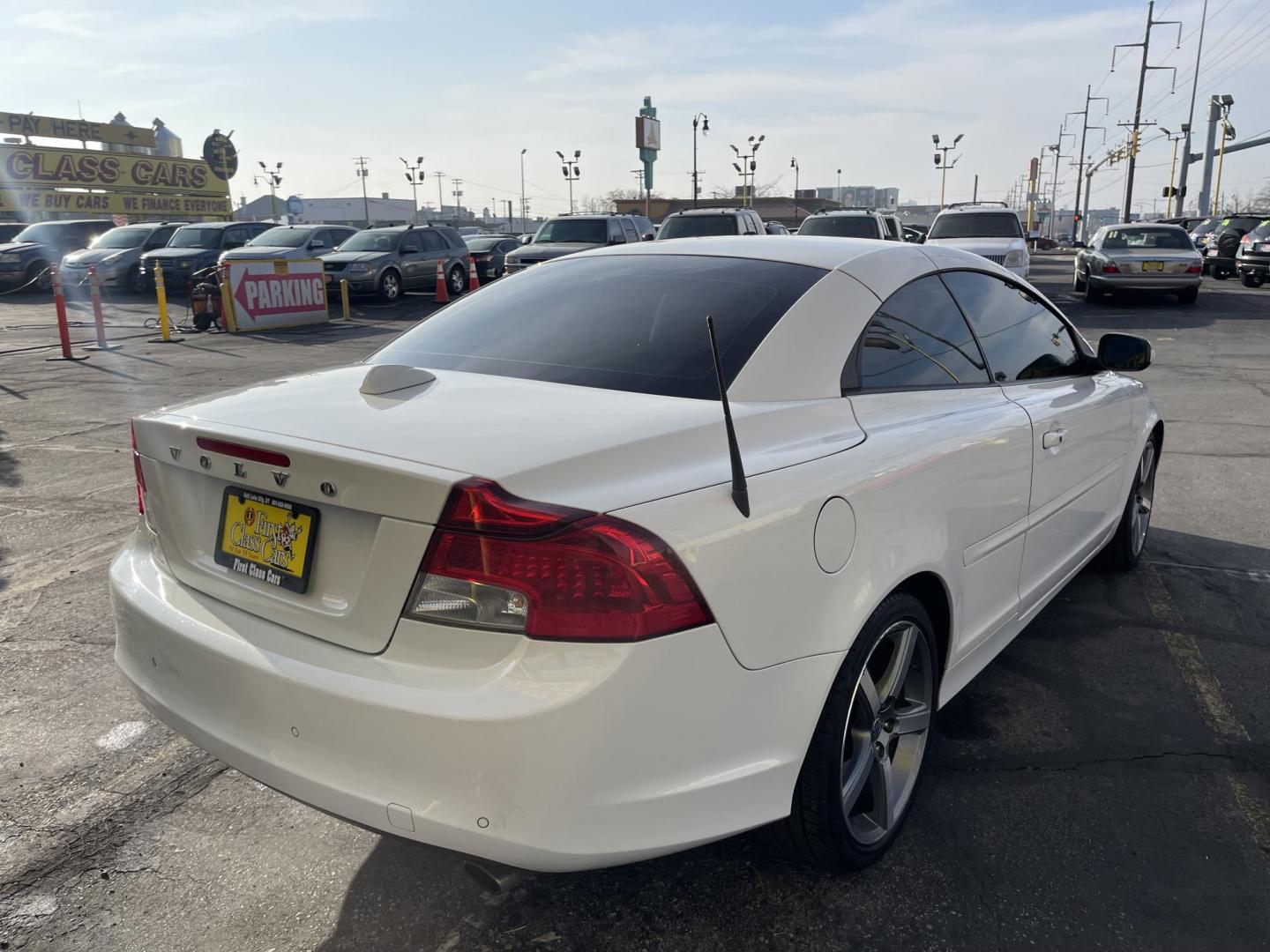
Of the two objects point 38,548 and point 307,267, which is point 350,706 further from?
point 307,267

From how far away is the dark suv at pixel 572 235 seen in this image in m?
19.3

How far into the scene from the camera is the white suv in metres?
17.4

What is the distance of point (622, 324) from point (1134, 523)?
3.14 meters

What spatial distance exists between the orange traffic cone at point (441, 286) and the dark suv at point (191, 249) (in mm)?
4904

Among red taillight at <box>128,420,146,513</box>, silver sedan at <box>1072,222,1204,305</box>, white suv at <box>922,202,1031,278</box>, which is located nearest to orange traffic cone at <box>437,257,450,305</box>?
white suv at <box>922,202,1031,278</box>

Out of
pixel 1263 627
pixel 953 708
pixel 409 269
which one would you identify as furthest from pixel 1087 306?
pixel 953 708

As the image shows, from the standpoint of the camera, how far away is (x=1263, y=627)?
165 inches

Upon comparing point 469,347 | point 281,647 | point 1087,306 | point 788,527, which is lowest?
point 1087,306

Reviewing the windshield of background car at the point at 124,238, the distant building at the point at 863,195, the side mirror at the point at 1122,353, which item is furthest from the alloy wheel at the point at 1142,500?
the distant building at the point at 863,195

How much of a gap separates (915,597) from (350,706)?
4.89 feet

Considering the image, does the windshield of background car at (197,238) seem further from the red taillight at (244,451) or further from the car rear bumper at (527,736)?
the car rear bumper at (527,736)

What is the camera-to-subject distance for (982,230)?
61.6ft

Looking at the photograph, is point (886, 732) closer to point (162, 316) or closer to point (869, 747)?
point (869, 747)

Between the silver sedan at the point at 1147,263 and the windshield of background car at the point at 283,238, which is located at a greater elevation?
the windshield of background car at the point at 283,238
